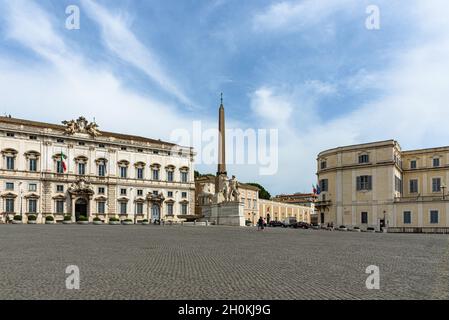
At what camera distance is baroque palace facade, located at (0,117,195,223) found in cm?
5534

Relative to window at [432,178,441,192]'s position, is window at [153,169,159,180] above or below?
above

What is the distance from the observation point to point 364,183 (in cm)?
5384

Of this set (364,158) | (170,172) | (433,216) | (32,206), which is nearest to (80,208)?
(32,206)

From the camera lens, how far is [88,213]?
2384 inches

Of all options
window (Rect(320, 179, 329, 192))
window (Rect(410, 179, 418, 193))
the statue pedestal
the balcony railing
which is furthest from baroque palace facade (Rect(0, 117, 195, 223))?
window (Rect(410, 179, 418, 193))

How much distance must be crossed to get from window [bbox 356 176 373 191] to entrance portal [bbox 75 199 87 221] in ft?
122

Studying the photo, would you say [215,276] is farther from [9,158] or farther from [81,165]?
[81,165]

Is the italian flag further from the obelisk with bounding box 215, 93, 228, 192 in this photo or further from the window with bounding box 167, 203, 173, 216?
the obelisk with bounding box 215, 93, 228, 192

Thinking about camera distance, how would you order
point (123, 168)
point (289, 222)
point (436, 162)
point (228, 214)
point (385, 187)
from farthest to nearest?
point (289, 222)
point (123, 168)
point (436, 162)
point (385, 187)
point (228, 214)

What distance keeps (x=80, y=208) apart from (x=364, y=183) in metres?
38.5

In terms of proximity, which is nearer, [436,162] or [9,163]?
[436,162]

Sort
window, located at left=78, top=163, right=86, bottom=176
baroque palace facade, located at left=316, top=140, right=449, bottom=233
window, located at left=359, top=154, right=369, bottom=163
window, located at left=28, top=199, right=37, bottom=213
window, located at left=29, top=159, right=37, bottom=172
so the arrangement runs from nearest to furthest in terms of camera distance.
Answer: baroque palace facade, located at left=316, top=140, right=449, bottom=233 < window, located at left=359, top=154, right=369, bottom=163 < window, located at left=28, top=199, right=37, bottom=213 < window, located at left=29, top=159, right=37, bottom=172 < window, located at left=78, top=163, right=86, bottom=176

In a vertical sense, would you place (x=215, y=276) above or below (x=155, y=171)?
below
